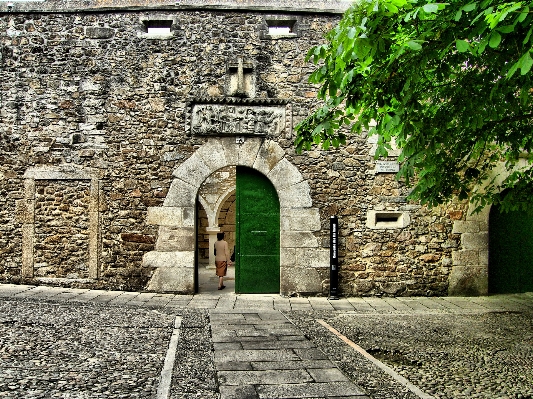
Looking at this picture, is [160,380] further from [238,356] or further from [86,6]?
[86,6]

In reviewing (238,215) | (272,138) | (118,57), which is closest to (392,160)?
(272,138)

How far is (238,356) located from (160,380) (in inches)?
32.5

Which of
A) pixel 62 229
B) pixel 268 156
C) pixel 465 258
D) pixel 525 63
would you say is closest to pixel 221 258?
pixel 268 156

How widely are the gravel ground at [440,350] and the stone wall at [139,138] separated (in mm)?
1809

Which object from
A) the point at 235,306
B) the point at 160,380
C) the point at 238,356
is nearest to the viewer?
the point at 160,380

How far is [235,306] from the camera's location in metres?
6.85

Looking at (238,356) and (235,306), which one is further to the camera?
(235,306)

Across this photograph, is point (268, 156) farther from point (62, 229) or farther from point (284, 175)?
point (62, 229)

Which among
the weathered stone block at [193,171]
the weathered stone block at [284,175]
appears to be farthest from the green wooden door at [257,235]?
the weathered stone block at [193,171]

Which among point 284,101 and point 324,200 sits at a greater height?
point 284,101

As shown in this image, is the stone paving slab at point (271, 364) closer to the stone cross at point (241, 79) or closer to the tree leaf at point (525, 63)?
the tree leaf at point (525, 63)

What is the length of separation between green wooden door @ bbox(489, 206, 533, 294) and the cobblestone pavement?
1.07m

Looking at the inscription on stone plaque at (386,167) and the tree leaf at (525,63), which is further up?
the inscription on stone plaque at (386,167)

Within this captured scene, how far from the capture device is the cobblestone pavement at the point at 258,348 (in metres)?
3.36
